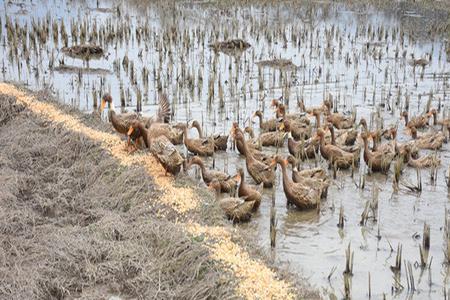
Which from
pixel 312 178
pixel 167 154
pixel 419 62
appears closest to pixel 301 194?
pixel 312 178

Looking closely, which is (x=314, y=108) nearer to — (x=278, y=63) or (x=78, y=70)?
(x=278, y=63)

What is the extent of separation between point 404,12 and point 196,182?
20432 millimetres

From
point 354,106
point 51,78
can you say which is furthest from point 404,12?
point 51,78

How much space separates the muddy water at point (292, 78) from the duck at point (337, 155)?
19cm

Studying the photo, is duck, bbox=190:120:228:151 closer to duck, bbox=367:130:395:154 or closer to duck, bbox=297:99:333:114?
duck, bbox=297:99:333:114

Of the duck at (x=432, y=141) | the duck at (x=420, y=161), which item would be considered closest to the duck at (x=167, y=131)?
the duck at (x=420, y=161)

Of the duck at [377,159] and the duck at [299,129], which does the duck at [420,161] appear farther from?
the duck at [299,129]

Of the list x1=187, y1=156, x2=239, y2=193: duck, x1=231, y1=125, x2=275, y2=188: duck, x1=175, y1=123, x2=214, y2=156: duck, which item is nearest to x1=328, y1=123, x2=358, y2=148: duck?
x1=231, y1=125, x2=275, y2=188: duck

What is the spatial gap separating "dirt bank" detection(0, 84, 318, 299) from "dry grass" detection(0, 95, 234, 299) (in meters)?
0.01

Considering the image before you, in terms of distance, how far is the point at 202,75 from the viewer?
15234 mm

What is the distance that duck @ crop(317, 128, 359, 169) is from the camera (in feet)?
32.7

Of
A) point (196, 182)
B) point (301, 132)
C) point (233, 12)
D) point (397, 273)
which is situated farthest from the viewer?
point (233, 12)

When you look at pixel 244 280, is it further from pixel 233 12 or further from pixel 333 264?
pixel 233 12

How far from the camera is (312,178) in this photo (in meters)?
8.93
